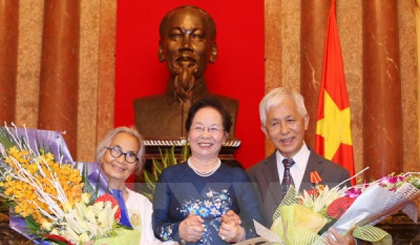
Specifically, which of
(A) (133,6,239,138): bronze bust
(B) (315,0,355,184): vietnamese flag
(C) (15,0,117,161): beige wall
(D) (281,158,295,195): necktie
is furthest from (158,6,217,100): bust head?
(D) (281,158,295,195): necktie

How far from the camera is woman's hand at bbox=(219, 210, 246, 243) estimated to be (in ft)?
9.67

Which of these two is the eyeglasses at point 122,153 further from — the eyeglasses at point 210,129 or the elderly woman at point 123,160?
the eyeglasses at point 210,129

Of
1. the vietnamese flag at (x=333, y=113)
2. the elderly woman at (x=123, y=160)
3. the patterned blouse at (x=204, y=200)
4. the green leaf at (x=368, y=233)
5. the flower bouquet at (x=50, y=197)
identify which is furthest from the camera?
the vietnamese flag at (x=333, y=113)

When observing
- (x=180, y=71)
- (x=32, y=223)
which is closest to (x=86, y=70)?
(x=180, y=71)

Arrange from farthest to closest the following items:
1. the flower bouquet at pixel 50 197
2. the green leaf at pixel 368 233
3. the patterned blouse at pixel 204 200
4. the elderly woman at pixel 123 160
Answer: the elderly woman at pixel 123 160 → the patterned blouse at pixel 204 200 → the green leaf at pixel 368 233 → the flower bouquet at pixel 50 197

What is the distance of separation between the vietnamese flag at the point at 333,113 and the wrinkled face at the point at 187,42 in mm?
921

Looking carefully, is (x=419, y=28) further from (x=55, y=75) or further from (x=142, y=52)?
(x=55, y=75)

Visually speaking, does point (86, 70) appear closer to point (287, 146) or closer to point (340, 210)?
point (287, 146)

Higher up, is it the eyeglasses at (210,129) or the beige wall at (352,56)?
the beige wall at (352,56)

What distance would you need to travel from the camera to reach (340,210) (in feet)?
9.23

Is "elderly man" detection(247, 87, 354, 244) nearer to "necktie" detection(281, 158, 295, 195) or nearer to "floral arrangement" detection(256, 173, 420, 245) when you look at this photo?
"necktie" detection(281, 158, 295, 195)

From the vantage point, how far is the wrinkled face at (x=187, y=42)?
18.7 ft

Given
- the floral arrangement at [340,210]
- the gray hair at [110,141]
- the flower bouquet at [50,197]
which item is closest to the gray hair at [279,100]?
the gray hair at [110,141]

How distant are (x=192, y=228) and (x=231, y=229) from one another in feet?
0.49
